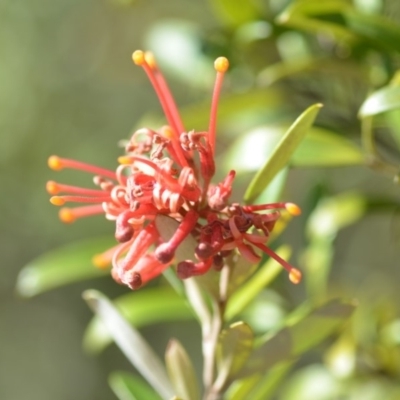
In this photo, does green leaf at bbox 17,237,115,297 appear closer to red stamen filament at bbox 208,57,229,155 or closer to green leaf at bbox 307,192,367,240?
green leaf at bbox 307,192,367,240

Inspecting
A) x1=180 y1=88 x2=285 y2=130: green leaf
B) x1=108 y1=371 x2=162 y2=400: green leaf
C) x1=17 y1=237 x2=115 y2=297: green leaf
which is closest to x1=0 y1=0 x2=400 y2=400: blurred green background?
x1=180 y1=88 x2=285 y2=130: green leaf

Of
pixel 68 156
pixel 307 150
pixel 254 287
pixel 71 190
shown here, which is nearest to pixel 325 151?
pixel 307 150

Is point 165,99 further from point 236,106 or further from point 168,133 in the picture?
point 236,106

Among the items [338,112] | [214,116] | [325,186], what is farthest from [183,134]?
[338,112]

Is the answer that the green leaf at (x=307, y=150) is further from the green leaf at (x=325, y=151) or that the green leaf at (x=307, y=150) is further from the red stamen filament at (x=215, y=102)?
the red stamen filament at (x=215, y=102)

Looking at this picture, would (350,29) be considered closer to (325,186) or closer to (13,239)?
(325,186)

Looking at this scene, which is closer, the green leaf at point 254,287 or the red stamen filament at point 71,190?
the red stamen filament at point 71,190

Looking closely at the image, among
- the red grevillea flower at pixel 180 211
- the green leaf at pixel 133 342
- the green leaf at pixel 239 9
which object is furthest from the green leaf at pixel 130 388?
the green leaf at pixel 239 9
